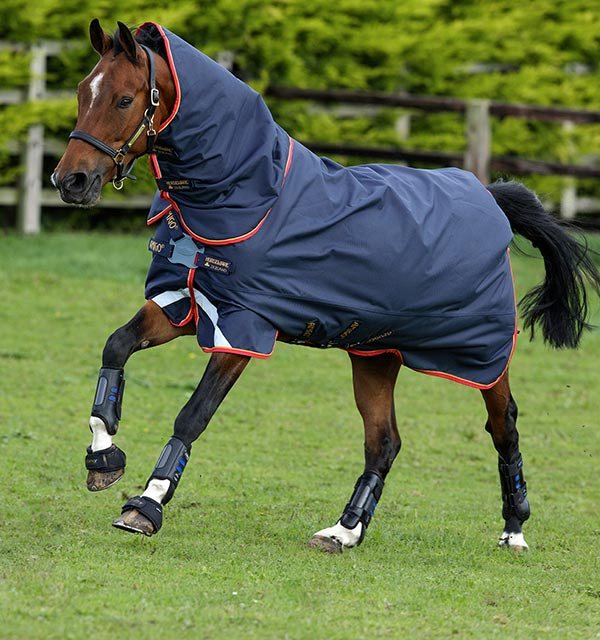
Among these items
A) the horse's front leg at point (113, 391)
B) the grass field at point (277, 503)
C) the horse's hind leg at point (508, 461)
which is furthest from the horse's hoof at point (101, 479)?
the horse's hind leg at point (508, 461)

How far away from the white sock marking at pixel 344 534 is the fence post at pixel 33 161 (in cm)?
819

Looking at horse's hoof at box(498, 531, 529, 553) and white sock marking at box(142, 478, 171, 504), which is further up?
white sock marking at box(142, 478, 171, 504)

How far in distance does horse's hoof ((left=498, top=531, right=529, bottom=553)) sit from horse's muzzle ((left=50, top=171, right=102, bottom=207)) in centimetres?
250

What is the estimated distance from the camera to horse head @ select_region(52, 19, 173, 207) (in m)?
4.88

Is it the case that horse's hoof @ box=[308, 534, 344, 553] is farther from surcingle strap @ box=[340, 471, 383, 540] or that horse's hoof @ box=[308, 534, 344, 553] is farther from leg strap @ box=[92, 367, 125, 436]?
leg strap @ box=[92, 367, 125, 436]

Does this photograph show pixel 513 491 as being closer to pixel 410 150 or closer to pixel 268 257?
pixel 268 257

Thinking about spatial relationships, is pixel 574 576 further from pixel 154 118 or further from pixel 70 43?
pixel 70 43

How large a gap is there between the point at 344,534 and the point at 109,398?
1226 mm

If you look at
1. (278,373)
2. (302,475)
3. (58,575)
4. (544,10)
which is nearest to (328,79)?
Result: (544,10)

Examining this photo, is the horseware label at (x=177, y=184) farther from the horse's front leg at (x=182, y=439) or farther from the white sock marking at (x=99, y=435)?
the white sock marking at (x=99, y=435)

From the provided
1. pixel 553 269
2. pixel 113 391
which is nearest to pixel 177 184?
pixel 113 391

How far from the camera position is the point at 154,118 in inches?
194

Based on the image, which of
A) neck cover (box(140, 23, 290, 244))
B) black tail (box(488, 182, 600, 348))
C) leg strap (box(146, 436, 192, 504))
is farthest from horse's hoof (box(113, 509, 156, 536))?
black tail (box(488, 182, 600, 348))

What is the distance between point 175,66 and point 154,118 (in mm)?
214
